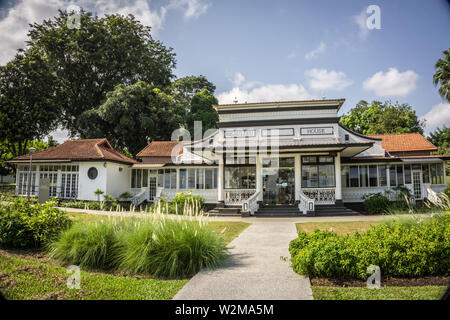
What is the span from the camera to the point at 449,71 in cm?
489

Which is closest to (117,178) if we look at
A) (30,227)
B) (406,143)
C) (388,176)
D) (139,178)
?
(139,178)

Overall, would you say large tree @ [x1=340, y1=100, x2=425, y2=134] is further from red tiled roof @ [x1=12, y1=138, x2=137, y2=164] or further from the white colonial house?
red tiled roof @ [x1=12, y1=138, x2=137, y2=164]

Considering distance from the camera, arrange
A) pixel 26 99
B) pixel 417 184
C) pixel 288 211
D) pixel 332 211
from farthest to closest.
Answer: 1. pixel 26 99
2. pixel 417 184
3. pixel 288 211
4. pixel 332 211

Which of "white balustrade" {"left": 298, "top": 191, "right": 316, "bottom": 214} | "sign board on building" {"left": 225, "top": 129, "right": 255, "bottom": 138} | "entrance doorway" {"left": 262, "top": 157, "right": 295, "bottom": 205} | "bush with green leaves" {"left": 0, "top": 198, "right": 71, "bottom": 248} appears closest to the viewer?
"bush with green leaves" {"left": 0, "top": 198, "right": 71, "bottom": 248}

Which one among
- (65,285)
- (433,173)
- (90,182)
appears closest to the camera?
(65,285)

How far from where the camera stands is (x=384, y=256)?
16.3ft

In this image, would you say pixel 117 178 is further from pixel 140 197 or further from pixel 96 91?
pixel 96 91

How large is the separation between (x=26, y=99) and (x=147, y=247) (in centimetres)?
2684

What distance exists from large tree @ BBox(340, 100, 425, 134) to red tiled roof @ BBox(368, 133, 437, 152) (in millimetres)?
10145

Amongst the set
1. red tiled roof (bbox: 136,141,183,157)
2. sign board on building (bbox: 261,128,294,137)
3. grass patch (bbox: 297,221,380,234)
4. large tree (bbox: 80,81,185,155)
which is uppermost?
large tree (bbox: 80,81,185,155)

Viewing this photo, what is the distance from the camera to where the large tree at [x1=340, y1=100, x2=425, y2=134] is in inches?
1363

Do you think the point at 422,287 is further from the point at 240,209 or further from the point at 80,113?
the point at 80,113

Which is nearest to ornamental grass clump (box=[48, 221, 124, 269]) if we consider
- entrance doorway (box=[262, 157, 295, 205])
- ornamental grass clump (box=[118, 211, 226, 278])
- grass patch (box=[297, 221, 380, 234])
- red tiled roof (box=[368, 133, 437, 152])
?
ornamental grass clump (box=[118, 211, 226, 278])
